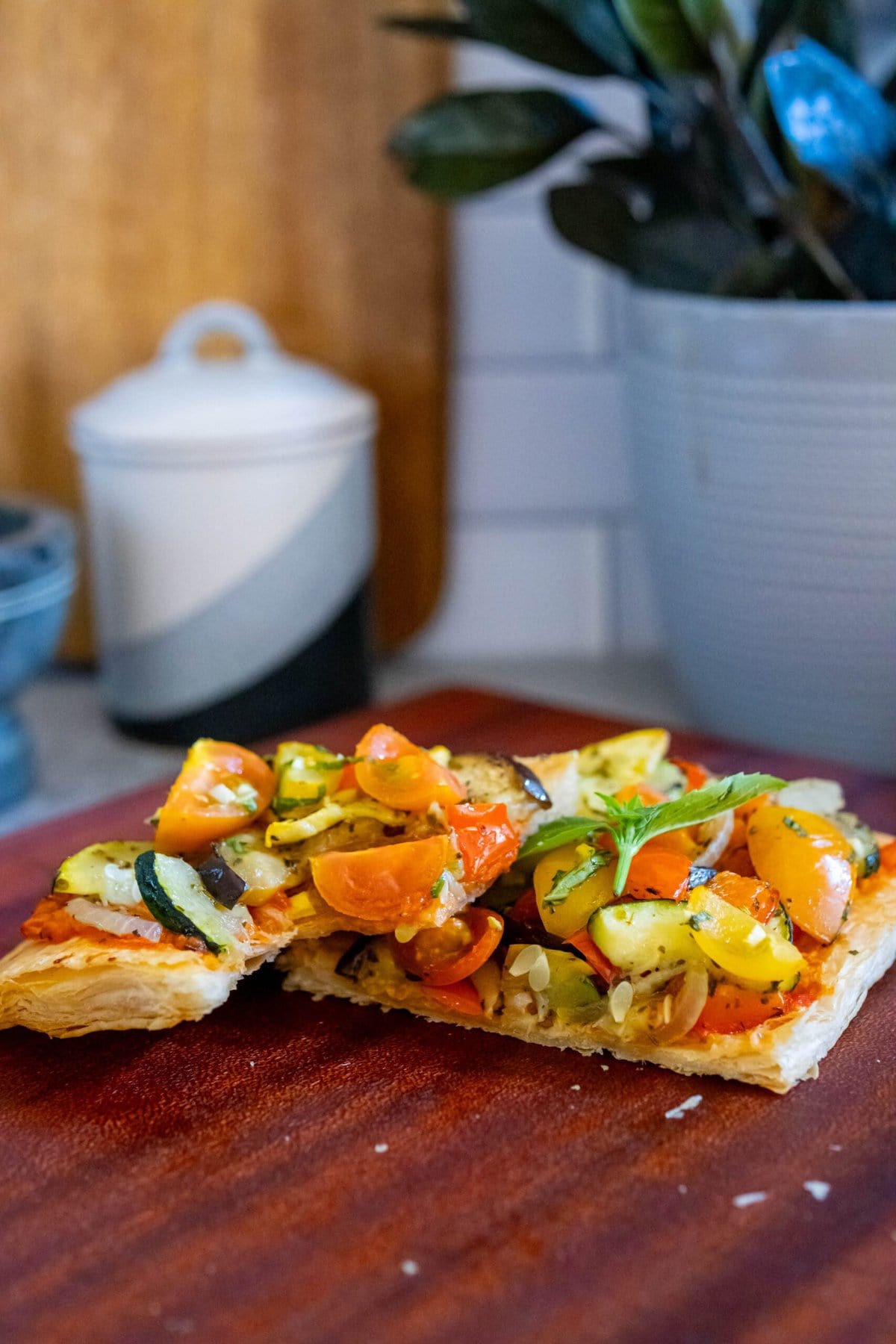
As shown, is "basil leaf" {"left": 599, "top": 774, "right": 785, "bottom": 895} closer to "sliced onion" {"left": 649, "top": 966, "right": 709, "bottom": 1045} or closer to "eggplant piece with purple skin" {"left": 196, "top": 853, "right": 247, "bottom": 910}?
"sliced onion" {"left": 649, "top": 966, "right": 709, "bottom": 1045}

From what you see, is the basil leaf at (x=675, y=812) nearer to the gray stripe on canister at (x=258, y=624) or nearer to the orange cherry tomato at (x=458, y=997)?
the orange cherry tomato at (x=458, y=997)

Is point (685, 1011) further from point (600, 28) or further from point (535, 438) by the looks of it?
point (535, 438)

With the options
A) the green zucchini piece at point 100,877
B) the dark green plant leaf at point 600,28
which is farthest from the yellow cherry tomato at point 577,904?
the dark green plant leaf at point 600,28

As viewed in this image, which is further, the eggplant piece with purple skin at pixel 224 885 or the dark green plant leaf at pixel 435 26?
the dark green plant leaf at pixel 435 26

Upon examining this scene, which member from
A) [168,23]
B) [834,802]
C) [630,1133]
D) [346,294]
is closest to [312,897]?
[630,1133]

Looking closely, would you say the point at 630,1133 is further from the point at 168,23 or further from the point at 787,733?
the point at 168,23

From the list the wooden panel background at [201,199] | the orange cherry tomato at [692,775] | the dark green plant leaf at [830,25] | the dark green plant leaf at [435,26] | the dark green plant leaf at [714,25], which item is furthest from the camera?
the wooden panel background at [201,199]

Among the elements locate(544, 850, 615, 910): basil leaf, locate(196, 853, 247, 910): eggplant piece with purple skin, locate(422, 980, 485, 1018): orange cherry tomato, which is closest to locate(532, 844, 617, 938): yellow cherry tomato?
locate(544, 850, 615, 910): basil leaf

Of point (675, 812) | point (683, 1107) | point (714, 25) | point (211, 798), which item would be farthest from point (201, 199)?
point (683, 1107)
